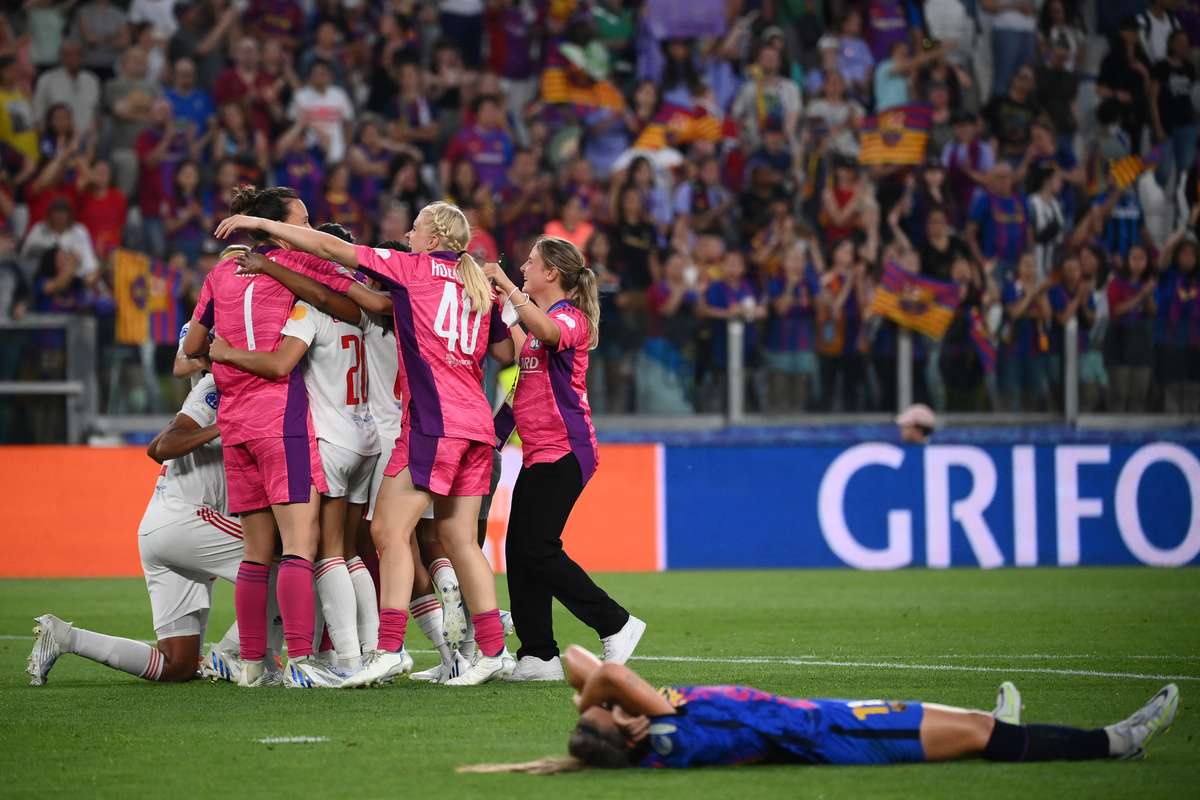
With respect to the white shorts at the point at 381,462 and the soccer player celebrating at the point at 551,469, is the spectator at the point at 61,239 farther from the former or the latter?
the soccer player celebrating at the point at 551,469

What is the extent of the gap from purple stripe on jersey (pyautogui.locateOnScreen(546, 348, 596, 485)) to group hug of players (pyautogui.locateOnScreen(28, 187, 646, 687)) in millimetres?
12

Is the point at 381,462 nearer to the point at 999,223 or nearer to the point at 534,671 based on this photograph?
the point at 534,671

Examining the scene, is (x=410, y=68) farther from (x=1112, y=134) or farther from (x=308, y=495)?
(x=308, y=495)

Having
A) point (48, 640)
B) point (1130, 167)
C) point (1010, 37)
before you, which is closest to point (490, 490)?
point (48, 640)

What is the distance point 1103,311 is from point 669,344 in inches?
161

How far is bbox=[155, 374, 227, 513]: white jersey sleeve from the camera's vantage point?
891 centimetres

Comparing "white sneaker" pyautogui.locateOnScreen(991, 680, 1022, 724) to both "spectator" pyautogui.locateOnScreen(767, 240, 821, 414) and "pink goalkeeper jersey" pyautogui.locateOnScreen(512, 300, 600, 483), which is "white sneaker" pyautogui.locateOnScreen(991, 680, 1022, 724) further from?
"spectator" pyautogui.locateOnScreen(767, 240, 821, 414)

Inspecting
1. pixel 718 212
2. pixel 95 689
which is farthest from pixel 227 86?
pixel 95 689

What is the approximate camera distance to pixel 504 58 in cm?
1984

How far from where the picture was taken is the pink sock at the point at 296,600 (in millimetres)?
8172

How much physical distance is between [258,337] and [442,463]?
1065 mm

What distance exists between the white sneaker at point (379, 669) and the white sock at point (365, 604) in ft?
0.99

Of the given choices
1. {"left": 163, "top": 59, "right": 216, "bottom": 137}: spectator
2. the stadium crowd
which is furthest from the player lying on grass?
{"left": 163, "top": 59, "right": 216, "bottom": 137}: spectator

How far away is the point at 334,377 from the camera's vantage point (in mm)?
8594
